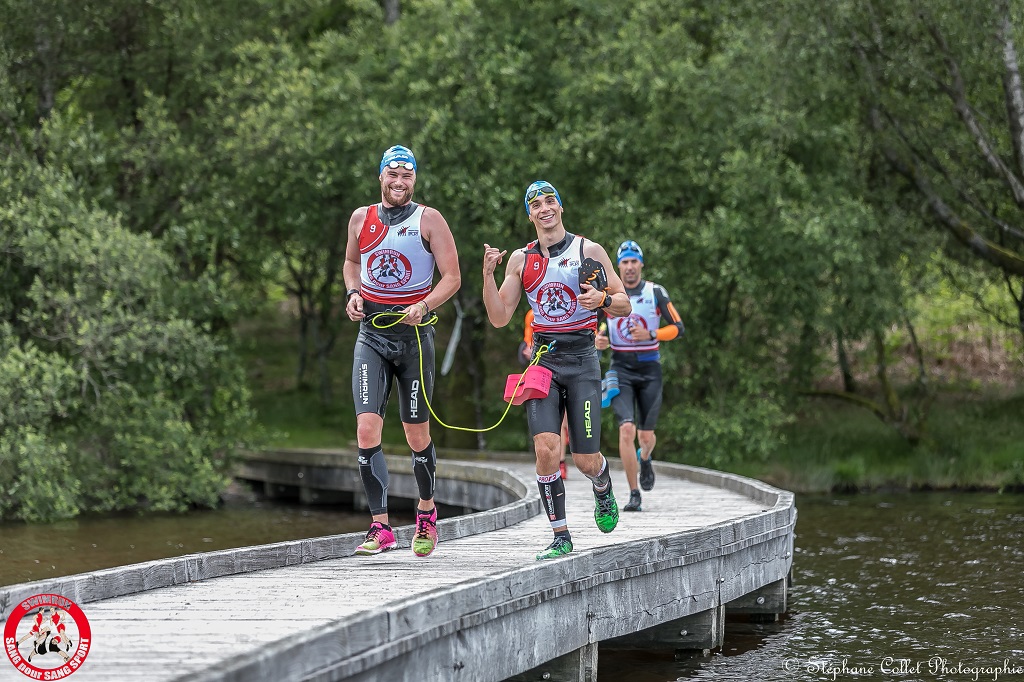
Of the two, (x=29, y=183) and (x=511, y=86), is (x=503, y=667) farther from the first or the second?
(x=511, y=86)

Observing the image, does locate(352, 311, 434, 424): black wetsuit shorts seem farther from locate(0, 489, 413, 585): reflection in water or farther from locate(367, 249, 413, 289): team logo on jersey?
locate(0, 489, 413, 585): reflection in water

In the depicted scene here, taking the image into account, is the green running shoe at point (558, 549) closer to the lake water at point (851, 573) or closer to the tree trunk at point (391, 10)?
the lake water at point (851, 573)

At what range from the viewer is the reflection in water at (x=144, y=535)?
1661cm

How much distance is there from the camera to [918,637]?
1158cm

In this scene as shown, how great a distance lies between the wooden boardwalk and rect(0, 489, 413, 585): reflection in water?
21.0ft

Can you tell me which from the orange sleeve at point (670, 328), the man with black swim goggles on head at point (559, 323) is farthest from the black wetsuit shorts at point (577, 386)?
the orange sleeve at point (670, 328)

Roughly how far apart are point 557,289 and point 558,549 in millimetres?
1918

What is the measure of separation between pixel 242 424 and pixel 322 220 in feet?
18.3

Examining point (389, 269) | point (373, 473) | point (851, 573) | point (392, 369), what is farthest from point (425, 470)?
point (851, 573)

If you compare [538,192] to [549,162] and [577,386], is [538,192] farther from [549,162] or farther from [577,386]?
[549,162]

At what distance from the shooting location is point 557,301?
30.7 feet

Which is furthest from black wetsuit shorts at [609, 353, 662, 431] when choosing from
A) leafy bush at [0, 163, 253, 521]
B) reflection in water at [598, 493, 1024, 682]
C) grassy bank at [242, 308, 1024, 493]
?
grassy bank at [242, 308, 1024, 493]

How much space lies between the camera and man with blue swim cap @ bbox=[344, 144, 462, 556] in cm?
955

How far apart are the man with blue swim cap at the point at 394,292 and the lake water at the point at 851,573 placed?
9.91 feet
